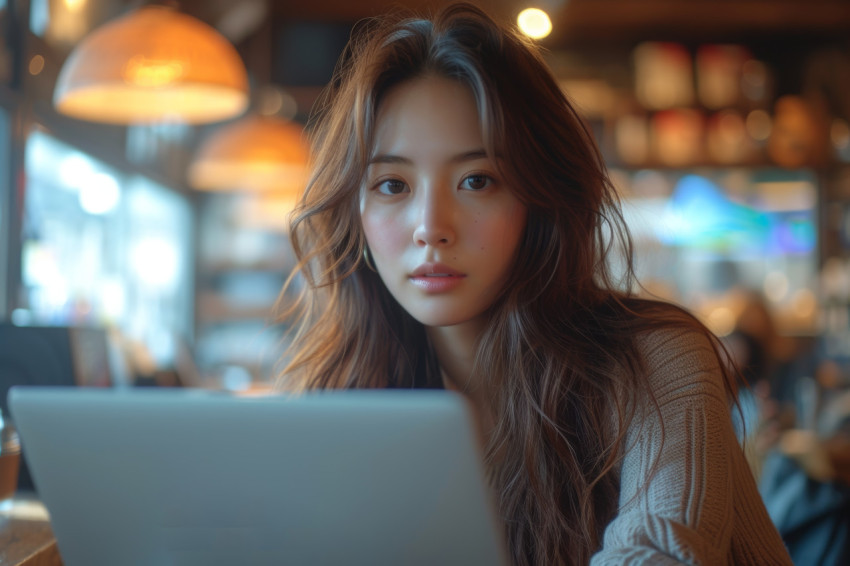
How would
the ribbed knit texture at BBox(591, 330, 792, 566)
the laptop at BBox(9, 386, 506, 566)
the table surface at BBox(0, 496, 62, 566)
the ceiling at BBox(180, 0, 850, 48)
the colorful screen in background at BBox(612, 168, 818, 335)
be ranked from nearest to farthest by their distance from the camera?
the laptop at BBox(9, 386, 506, 566), the ribbed knit texture at BBox(591, 330, 792, 566), the table surface at BBox(0, 496, 62, 566), the ceiling at BBox(180, 0, 850, 48), the colorful screen in background at BBox(612, 168, 818, 335)

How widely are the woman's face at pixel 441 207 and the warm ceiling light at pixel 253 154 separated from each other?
2.22 metres

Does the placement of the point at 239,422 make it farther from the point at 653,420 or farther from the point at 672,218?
the point at 672,218

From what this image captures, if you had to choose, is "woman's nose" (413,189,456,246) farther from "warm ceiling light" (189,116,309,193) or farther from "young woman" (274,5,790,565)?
"warm ceiling light" (189,116,309,193)

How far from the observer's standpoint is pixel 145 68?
1.98 metres

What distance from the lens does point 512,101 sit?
1.09 meters

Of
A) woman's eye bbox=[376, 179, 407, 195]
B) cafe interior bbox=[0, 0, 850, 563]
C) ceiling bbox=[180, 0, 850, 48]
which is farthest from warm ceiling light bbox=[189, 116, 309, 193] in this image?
woman's eye bbox=[376, 179, 407, 195]

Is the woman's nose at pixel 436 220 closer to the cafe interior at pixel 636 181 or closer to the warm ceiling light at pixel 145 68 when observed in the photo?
the warm ceiling light at pixel 145 68

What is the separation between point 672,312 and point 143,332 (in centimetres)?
383

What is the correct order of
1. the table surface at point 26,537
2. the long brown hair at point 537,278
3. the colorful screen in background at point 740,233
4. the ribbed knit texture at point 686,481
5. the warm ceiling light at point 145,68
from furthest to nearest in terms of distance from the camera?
the colorful screen in background at point 740,233
the warm ceiling light at point 145,68
the long brown hair at point 537,278
the table surface at point 26,537
the ribbed knit texture at point 686,481

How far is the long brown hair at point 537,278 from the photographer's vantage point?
106 centimetres

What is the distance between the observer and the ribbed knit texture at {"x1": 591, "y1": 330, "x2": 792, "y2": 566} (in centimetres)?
84

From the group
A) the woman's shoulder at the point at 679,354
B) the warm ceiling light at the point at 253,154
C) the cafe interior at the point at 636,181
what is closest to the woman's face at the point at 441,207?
the woman's shoulder at the point at 679,354

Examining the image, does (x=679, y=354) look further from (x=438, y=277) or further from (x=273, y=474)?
(x=273, y=474)

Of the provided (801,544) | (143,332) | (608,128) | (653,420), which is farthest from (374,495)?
(608,128)
